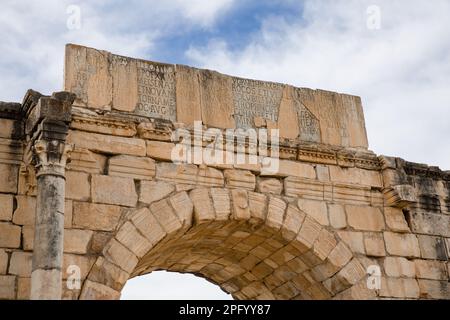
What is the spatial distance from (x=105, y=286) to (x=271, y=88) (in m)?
3.54

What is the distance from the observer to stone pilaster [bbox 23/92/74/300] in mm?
7184

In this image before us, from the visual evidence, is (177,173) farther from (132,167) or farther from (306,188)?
(306,188)

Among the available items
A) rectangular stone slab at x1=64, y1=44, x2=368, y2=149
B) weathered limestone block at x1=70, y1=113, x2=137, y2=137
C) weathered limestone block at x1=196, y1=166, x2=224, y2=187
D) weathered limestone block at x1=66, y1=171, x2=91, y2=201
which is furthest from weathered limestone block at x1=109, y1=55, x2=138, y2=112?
weathered limestone block at x1=196, y1=166, x2=224, y2=187

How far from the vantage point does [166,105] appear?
356 inches

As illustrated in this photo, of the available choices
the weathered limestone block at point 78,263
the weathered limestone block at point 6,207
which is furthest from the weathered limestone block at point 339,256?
the weathered limestone block at point 6,207

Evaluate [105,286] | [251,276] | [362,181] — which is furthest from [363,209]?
[105,286]

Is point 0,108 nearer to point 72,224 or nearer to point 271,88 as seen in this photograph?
point 72,224

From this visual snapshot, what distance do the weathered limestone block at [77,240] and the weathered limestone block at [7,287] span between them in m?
0.62

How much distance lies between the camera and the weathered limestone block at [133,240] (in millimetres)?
8070

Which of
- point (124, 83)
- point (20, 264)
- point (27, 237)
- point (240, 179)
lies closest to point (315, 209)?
point (240, 179)

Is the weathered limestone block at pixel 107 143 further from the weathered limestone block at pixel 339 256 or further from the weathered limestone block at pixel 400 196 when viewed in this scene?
the weathered limestone block at pixel 400 196

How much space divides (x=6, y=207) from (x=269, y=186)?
10.2 ft

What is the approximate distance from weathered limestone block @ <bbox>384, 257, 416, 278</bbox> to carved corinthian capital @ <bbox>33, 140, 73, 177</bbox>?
4.19 m
